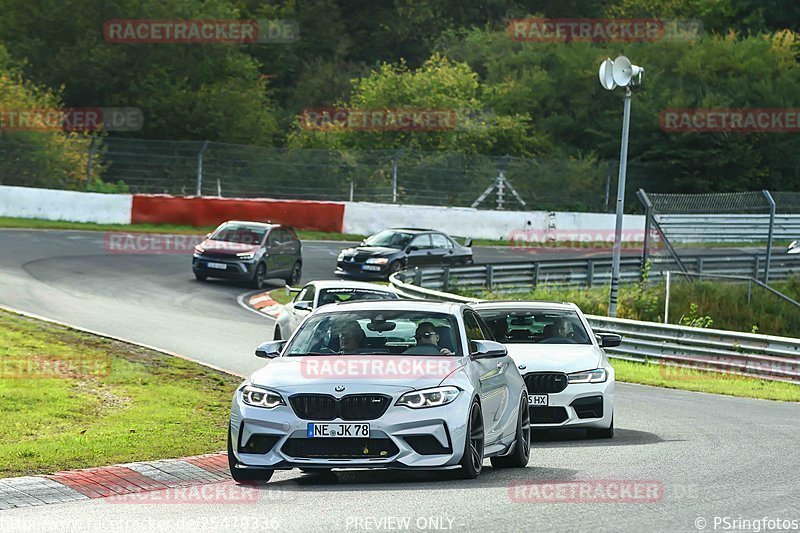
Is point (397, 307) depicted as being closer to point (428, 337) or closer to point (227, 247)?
point (428, 337)

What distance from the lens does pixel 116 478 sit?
11289 millimetres

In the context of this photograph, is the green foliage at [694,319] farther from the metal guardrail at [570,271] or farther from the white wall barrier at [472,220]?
the white wall barrier at [472,220]

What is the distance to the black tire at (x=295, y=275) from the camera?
35281 mm

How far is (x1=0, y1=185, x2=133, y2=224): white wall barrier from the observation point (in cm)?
4338

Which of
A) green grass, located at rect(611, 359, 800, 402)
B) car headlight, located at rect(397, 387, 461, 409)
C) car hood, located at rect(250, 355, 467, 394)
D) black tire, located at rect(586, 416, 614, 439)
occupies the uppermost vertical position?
car hood, located at rect(250, 355, 467, 394)

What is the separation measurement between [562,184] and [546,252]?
4.40 metres

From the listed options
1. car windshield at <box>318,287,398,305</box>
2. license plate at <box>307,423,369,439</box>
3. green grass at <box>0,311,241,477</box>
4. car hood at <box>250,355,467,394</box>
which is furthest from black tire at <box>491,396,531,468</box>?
car windshield at <box>318,287,398,305</box>

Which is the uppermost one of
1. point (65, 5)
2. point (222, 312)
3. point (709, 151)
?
point (65, 5)

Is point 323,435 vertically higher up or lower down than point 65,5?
lower down

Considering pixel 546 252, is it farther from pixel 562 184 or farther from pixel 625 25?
pixel 625 25

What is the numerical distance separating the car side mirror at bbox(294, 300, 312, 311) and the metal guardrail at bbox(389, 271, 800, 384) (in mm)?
2924

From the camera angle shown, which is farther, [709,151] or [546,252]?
[709,151]

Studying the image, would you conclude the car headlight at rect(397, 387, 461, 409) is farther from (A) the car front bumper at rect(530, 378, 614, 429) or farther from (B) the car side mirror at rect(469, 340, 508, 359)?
(A) the car front bumper at rect(530, 378, 614, 429)

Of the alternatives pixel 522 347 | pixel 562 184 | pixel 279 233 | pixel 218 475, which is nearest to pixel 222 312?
pixel 279 233
